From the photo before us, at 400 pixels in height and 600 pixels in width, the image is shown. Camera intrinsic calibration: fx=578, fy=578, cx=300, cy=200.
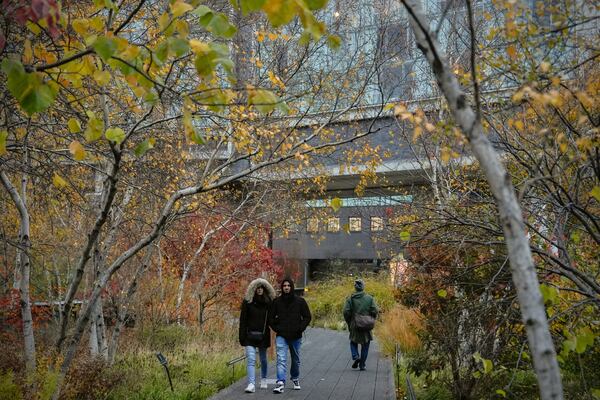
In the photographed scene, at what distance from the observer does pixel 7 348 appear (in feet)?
29.8

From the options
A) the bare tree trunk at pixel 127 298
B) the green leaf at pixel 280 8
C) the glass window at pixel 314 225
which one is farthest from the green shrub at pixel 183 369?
the green leaf at pixel 280 8

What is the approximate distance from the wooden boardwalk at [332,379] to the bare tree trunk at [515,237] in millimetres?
7417

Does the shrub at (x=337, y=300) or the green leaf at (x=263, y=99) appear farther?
the shrub at (x=337, y=300)

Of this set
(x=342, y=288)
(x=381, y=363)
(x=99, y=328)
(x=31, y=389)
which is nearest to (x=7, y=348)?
(x=99, y=328)

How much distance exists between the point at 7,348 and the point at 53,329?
8.82 feet

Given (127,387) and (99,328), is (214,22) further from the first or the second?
(99,328)

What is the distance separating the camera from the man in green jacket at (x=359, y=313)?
11.5 m

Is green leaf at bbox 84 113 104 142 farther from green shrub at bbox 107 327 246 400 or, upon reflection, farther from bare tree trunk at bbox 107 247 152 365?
bare tree trunk at bbox 107 247 152 365

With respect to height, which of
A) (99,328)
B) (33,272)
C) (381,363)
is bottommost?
(381,363)

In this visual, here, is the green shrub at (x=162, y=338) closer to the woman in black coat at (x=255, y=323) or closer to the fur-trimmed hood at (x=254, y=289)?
the woman in black coat at (x=255, y=323)

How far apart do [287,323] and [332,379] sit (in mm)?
2136

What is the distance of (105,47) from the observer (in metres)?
2.94

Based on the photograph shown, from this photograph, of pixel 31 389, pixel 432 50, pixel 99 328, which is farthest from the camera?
pixel 99 328

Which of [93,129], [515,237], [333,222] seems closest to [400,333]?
[333,222]
